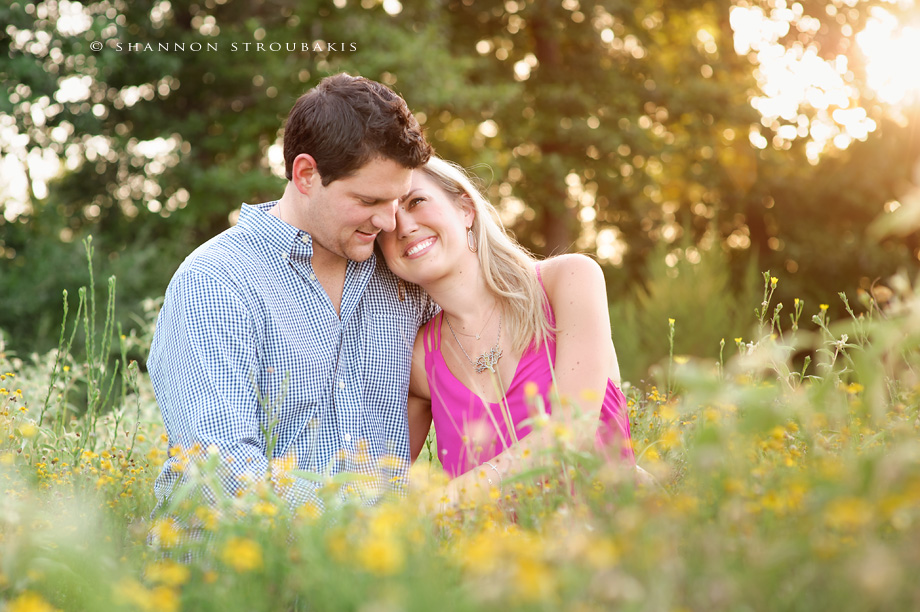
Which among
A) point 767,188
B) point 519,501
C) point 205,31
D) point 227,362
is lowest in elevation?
point 767,188

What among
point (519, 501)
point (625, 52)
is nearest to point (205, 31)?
point (625, 52)

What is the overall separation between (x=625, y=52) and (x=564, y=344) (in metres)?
13.6

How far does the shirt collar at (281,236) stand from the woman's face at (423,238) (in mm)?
291

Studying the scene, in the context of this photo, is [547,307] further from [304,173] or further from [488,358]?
[304,173]

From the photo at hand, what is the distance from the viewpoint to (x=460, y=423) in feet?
9.51

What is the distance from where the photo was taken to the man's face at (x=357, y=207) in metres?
2.78

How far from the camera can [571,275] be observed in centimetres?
289

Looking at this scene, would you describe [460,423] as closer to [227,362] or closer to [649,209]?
[227,362]

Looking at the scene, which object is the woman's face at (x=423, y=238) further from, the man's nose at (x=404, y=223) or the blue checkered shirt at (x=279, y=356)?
the blue checkered shirt at (x=279, y=356)

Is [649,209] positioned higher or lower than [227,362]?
lower

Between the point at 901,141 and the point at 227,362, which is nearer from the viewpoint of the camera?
the point at 227,362

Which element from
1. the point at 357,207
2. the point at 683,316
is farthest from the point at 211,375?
the point at 683,316

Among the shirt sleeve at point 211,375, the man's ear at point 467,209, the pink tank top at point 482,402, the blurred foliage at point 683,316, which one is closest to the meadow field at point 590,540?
the shirt sleeve at point 211,375

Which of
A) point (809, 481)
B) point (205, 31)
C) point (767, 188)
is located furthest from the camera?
Answer: point (767, 188)
